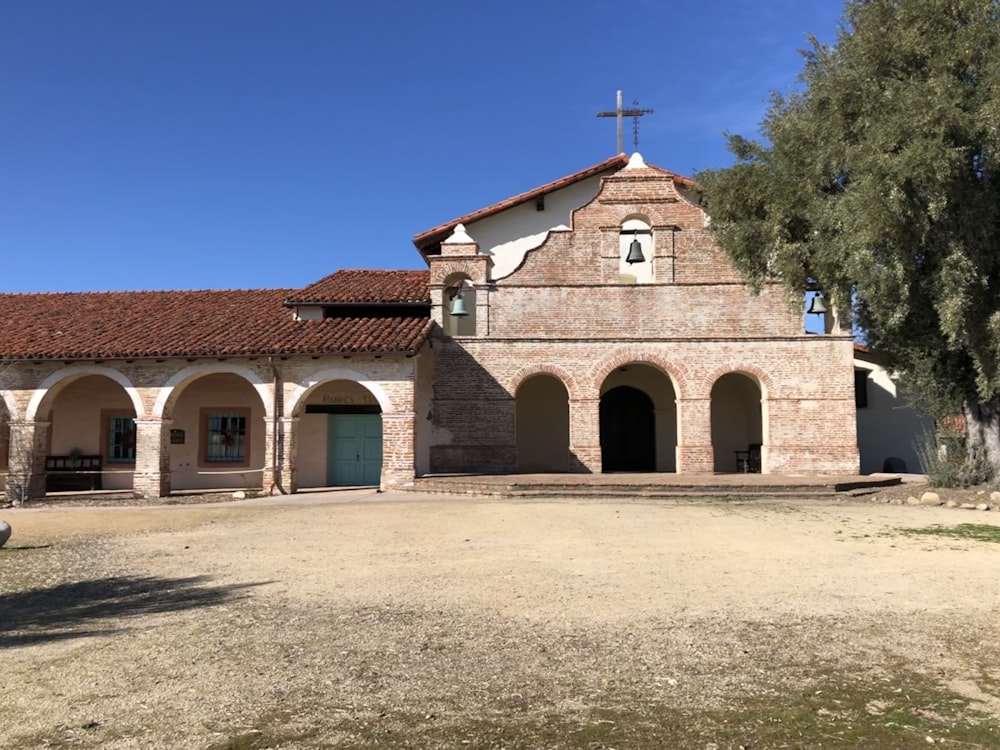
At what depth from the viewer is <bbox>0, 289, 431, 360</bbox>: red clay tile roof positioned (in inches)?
637

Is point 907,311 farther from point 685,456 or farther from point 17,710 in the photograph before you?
point 17,710

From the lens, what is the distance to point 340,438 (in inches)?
734

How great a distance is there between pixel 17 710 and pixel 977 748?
4773 mm

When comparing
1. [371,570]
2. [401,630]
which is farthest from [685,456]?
[401,630]

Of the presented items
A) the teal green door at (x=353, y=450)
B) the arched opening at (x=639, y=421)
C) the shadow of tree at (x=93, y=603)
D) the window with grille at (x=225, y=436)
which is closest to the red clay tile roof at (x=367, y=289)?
the teal green door at (x=353, y=450)

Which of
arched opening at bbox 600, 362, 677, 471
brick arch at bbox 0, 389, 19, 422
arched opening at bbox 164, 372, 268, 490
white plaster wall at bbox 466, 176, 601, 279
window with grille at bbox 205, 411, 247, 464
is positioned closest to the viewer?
brick arch at bbox 0, 389, 19, 422

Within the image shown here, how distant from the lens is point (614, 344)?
A: 17.6 metres

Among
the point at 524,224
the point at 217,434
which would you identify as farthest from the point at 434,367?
the point at 217,434

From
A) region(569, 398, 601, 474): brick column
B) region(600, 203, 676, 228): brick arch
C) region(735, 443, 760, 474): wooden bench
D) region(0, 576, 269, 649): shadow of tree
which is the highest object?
region(600, 203, 676, 228): brick arch

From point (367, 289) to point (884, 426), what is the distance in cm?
1560

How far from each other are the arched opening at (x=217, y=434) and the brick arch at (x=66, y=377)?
189 centimetres

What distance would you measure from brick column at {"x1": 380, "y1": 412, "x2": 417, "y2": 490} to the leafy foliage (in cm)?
876

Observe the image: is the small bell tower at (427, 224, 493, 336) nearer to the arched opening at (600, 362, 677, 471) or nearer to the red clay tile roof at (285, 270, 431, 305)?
the red clay tile roof at (285, 270, 431, 305)

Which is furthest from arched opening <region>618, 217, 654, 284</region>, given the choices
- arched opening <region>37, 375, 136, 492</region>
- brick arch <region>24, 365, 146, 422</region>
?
arched opening <region>37, 375, 136, 492</region>
